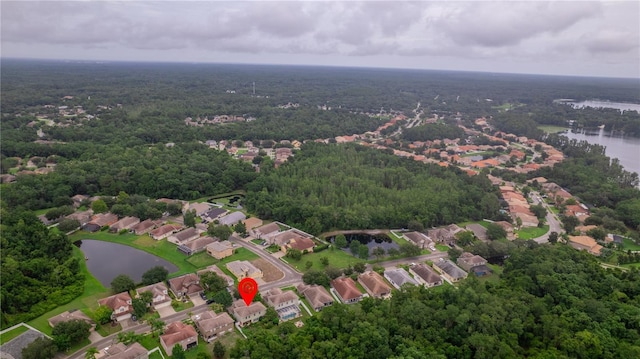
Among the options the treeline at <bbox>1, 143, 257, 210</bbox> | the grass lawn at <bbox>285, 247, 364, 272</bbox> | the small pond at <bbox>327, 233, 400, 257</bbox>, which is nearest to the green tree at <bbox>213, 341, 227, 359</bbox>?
the grass lawn at <bbox>285, 247, 364, 272</bbox>

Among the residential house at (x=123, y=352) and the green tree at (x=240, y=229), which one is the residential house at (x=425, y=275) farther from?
the residential house at (x=123, y=352)

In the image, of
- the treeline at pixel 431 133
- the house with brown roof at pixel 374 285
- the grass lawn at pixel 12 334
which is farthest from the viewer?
the treeline at pixel 431 133

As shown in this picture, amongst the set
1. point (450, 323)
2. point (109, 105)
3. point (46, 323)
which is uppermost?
point (109, 105)

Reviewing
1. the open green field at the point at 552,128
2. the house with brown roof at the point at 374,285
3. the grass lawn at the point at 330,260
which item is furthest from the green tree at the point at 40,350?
the open green field at the point at 552,128

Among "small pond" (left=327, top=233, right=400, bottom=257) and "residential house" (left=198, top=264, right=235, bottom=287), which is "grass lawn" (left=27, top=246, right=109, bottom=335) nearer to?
"residential house" (left=198, top=264, right=235, bottom=287)

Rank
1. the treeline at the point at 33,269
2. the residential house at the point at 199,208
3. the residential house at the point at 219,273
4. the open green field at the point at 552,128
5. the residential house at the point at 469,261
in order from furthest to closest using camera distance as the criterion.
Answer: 1. the open green field at the point at 552,128
2. the residential house at the point at 199,208
3. the residential house at the point at 469,261
4. the residential house at the point at 219,273
5. the treeline at the point at 33,269

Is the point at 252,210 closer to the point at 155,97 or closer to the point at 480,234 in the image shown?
the point at 480,234

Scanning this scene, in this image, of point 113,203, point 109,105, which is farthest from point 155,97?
point 113,203
